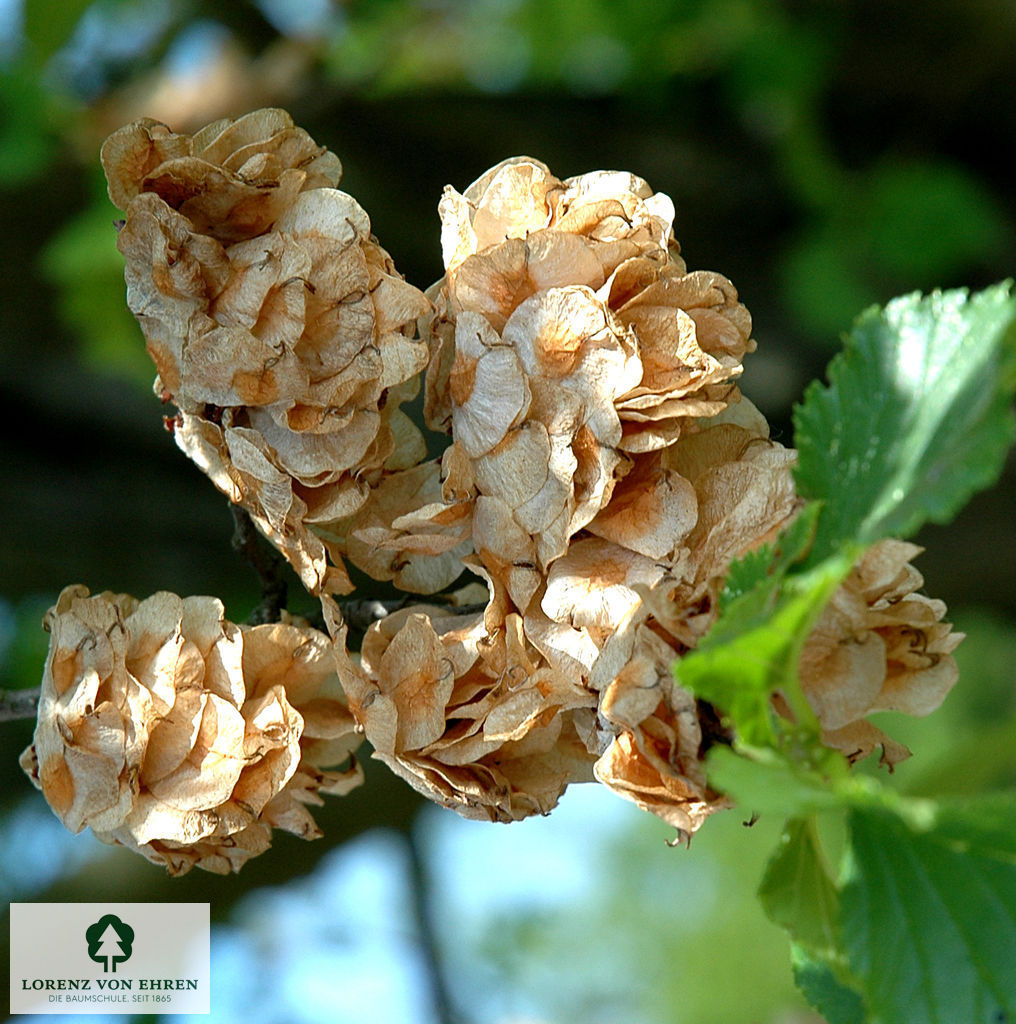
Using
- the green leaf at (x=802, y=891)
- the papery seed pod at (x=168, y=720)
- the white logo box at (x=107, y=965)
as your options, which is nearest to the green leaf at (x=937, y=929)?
the green leaf at (x=802, y=891)

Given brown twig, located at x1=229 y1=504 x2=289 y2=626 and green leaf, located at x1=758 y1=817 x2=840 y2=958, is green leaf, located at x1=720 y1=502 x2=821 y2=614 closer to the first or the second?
green leaf, located at x1=758 y1=817 x2=840 y2=958

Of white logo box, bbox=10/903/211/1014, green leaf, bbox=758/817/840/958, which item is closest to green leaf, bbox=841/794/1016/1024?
green leaf, bbox=758/817/840/958

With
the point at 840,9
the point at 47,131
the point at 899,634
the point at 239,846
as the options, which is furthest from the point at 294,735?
the point at 840,9

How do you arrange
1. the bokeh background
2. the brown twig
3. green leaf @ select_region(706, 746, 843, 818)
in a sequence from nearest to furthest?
green leaf @ select_region(706, 746, 843, 818)
the brown twig
the bokeh background

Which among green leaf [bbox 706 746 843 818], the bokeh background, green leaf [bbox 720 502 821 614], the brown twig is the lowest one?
the bokeh background

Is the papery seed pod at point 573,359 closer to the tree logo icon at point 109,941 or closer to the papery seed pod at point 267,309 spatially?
the papery seed pod at point 267,309

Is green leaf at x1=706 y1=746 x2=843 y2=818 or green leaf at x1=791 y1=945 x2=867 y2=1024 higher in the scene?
green leaf at x1=706 y1=746 x2=843 y2=818

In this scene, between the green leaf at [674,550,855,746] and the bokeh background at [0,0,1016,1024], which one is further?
the bokeh background at [0,0,1016,1024]
